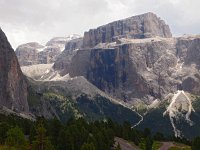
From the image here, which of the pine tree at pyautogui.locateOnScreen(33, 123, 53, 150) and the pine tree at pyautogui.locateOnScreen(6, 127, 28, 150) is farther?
the pine tree at pyautogui.locateOnScreen(6, 127, 28, 150)

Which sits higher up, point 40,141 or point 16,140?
point 40,141

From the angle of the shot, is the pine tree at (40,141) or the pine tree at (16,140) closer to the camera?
the pine tree at (40,141)

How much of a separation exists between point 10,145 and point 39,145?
59.6ft

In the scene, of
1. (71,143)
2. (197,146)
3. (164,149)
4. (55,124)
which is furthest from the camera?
(164,149)

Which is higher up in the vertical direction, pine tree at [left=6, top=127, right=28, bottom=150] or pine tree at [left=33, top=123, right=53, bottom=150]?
pine tree at [left=33, top=123, right=53, bottom=150]

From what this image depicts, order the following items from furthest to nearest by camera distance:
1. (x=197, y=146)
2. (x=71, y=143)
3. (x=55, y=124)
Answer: (x=197, y=146), (x=55, y=124), (x=71, y=143)

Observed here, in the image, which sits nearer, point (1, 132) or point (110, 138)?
point (1, 132)

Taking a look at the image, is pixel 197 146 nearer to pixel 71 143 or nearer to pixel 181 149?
pixel 181 149

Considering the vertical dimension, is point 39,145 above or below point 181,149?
above

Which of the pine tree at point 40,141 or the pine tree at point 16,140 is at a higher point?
the pine tree at point 40,141

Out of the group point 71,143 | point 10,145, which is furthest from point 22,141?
point 71,143

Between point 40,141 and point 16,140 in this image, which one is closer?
point 40,141

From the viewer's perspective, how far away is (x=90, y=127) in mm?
157875

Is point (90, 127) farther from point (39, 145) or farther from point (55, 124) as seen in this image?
point (39, 145)
